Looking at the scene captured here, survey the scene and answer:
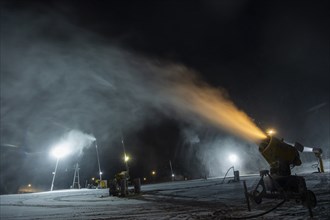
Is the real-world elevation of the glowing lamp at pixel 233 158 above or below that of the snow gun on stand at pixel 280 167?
above

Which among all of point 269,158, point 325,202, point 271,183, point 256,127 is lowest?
point 325,202

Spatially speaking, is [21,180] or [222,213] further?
[21,180]

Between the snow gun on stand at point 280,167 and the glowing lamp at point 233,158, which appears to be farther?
the glowing lamp at point 233,158

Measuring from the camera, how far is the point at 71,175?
98.4 metres

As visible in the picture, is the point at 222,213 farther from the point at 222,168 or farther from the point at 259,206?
the point at 222,168

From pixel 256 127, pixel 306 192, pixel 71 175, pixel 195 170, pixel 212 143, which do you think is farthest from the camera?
pixel 71 175

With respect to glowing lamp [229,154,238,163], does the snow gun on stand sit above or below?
below

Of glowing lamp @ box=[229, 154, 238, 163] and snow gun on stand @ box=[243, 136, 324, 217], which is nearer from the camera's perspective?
snow gun on stand @ box=[243, 136, 324, 217]

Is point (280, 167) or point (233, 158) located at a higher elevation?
point (233, 158)

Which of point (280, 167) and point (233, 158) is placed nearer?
point (280, 167)

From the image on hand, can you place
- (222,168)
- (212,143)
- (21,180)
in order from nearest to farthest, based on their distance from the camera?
(222,168) < (212,143) < (21,180)

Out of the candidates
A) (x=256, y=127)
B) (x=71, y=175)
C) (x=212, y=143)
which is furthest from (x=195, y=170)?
(x=256, y=127)

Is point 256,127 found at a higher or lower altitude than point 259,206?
higher

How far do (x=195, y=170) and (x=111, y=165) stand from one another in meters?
49.2
